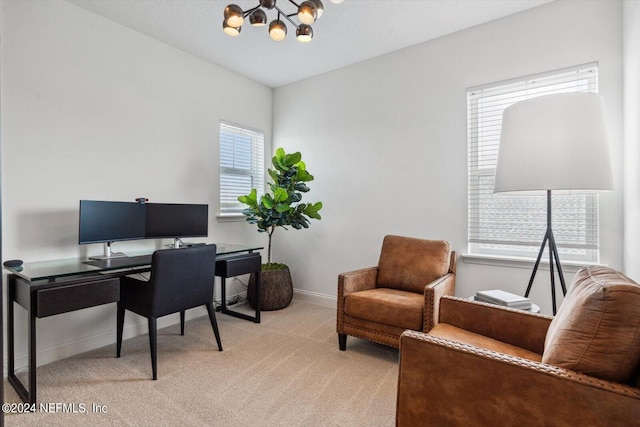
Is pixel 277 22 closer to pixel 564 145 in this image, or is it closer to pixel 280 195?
pixel 280 195

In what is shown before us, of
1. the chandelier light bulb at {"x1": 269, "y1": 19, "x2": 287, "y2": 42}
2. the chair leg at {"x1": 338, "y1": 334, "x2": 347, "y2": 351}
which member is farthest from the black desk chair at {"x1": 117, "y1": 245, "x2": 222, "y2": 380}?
the chandelier light bulb at {"x1": 269, "y1": 19, "x2": 287, "y2": 42}

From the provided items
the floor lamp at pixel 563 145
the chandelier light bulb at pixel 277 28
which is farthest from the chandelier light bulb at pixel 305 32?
the floor lamp at pixel 563 145

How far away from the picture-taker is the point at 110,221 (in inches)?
99.3

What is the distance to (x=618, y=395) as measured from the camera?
0.95 meters

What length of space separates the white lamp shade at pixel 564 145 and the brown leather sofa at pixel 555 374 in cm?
58

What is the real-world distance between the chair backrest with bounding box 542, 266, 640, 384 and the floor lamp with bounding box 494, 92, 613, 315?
0.78 m

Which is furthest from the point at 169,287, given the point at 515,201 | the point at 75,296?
the point at 515,201

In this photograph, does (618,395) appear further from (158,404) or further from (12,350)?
(12,350)

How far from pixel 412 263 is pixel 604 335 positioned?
1711 millimetres

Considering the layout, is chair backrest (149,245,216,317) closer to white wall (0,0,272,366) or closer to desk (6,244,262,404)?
desk (6,244,262,404)

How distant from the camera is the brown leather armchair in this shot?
2.23 meters

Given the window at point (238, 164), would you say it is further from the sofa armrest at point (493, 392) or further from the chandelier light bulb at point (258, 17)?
the sofa armrest at point (493, 392)

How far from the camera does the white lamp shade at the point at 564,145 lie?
5.58 feet

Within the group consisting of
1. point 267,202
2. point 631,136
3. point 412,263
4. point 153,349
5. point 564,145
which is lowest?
point 153,349
